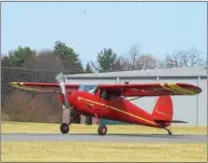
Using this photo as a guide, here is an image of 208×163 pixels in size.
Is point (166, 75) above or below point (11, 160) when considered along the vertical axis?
above

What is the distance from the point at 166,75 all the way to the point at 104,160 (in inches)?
1615

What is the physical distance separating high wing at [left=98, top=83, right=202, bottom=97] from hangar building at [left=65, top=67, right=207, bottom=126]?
2273 cm

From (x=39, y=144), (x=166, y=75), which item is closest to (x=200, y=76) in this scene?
(x=166, y=75)

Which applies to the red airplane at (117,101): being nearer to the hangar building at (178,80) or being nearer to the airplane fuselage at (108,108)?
the airplane fuselage at (108,108)

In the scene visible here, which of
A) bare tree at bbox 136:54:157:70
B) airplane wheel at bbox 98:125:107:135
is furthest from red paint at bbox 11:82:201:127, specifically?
bare tree at bbox 136:54:157:70

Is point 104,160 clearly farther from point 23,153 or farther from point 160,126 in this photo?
point 160,126

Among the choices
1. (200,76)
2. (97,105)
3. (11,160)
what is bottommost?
(11,160)

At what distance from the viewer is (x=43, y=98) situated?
222 feet

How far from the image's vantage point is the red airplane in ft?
89.5

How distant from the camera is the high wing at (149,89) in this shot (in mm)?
26763

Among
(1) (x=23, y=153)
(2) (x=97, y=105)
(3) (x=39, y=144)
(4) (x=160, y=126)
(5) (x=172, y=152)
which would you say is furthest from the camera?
(4) (x=160, y=126)

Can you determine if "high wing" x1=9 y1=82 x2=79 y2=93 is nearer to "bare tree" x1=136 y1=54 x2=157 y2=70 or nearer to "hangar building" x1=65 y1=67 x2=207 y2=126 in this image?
"hangar building" x1=65 y1=67 x2=207 y2=126

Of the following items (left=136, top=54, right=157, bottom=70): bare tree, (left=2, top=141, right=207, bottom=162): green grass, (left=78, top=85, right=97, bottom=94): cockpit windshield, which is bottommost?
(left=2, top=141, right=207, bottom=162): green grass

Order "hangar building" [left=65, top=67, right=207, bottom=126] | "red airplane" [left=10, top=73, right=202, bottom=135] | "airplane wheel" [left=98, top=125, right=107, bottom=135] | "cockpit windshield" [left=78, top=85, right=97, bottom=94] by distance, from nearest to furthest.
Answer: "airplane wheel" [left=98, top=125, right=107, bottom=135] → "red airplane" [left=10, top=73, right=202, bottom=135] → "cockpit windshield" [left=78, top=85, right=97, bottom=94] → "hangar building" [left=65, top=67, right=207, bottom=126]
